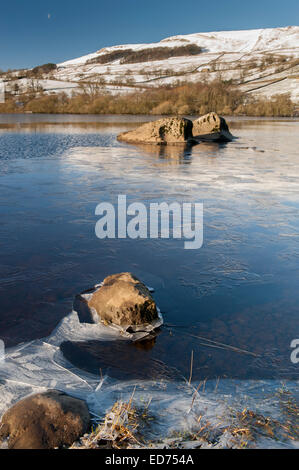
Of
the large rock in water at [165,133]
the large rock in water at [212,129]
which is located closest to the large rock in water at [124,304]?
the large rock in water at [165,133]

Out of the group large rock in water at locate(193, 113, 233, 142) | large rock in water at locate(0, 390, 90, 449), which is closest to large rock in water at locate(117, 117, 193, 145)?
large rock in water at locate(193, 113, 233, 142)

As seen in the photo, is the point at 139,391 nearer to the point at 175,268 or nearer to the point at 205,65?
the point at 175,268

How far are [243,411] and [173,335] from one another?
3.72 ft

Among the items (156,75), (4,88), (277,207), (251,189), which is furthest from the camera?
(156,75)

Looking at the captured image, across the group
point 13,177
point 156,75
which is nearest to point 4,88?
point 156,75

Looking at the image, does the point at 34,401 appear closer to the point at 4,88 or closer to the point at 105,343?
the point at 105,343

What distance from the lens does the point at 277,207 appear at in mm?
8375

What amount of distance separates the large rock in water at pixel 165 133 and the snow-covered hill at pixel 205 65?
6387cm

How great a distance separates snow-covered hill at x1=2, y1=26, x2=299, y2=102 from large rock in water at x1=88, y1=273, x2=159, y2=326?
83.2 meters

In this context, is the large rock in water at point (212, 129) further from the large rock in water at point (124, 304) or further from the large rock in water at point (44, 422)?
the large rock in water at point (44, 422)

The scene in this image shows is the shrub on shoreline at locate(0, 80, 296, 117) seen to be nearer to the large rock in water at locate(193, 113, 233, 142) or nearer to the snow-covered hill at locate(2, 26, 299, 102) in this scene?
the snow-covered hill at locate(2, 26, 299, 102)

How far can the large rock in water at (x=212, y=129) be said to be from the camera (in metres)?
Result: 23.9

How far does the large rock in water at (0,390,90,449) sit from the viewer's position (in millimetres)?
2439

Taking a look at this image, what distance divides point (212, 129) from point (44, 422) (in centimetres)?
2359
